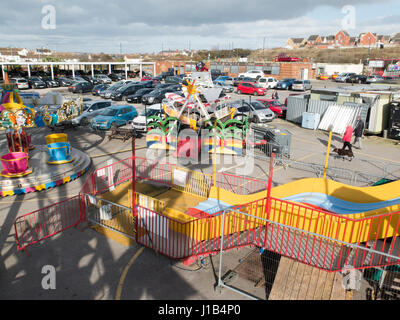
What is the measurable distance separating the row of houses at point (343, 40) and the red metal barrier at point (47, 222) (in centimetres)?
12651

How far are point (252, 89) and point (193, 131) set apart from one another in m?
22.8

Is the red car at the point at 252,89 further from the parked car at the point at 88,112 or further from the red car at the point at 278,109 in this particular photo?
the parked car at the point at 88,112

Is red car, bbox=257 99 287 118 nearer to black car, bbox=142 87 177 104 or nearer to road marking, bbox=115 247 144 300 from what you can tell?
black car, bbox=142 87 177 104

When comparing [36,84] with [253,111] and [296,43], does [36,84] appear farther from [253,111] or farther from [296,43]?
[296,43]

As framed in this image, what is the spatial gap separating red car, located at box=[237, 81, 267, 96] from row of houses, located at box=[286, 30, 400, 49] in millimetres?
95443

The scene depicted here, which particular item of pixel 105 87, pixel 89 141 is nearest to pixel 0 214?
pixel 89 141

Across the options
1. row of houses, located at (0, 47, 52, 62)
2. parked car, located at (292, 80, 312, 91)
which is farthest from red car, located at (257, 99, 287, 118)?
row of houses, located at (0, 47, 52, 62)

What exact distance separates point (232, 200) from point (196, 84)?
9.15 meters

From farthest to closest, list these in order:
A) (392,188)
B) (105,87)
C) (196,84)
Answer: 1. (105,87)
2. (196,84)
3. (392,188)

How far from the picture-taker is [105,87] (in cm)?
3766

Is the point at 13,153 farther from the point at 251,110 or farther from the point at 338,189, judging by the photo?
the point at 251,110

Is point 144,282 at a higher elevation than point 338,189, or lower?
lower

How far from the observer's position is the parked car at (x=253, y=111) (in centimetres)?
2225
